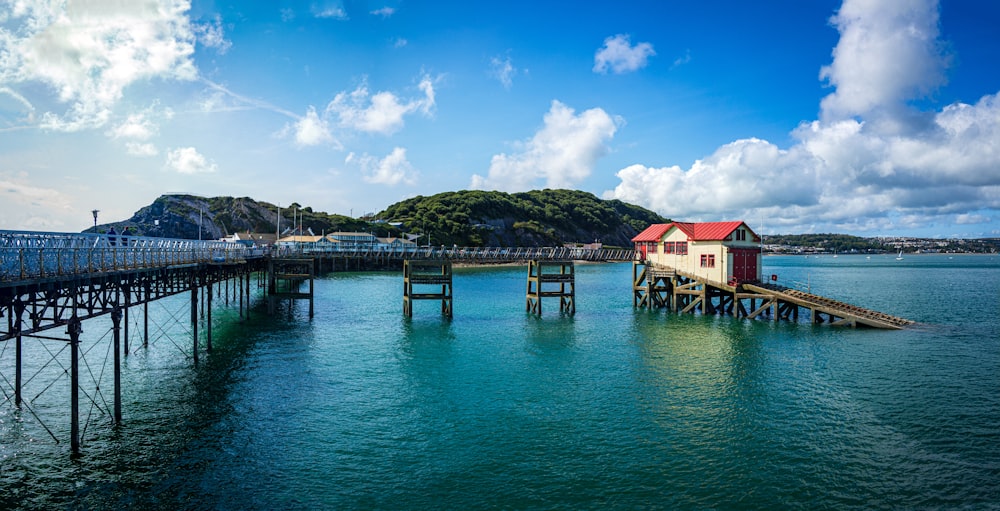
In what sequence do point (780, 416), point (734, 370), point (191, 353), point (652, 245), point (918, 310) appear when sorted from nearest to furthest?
1. point (780, 416)
2. point (734, 370)
3. point (191, 353)
4. point (918, 310)
5. point (652, 245)

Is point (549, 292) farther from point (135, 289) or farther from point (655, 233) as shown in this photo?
point (135, 289)

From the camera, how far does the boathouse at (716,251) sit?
4962 cm

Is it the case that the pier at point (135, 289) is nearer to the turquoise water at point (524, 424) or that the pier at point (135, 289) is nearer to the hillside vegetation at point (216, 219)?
the turquoise water at point (524, 424)

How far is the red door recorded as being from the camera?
4994cm

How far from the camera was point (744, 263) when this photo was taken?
166 ft

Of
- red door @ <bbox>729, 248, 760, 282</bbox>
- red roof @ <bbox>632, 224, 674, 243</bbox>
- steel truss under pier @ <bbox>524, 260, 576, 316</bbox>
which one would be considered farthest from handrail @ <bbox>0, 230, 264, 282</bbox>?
red roof @ <bbox>632, 224, 674, 243</bbox>

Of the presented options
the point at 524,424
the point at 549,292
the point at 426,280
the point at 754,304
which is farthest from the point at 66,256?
the point at 754,304

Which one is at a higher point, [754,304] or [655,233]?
[655,233]

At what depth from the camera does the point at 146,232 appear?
14100cm

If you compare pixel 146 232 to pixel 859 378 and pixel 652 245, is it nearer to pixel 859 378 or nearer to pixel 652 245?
pixel 652 245

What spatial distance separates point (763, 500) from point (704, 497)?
1.75 meters

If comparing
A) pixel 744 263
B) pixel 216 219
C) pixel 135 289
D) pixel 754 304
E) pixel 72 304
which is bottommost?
pixel 754 304

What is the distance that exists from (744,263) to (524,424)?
37.2m

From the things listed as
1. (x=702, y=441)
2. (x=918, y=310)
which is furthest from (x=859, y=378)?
(x=918, y=310)
